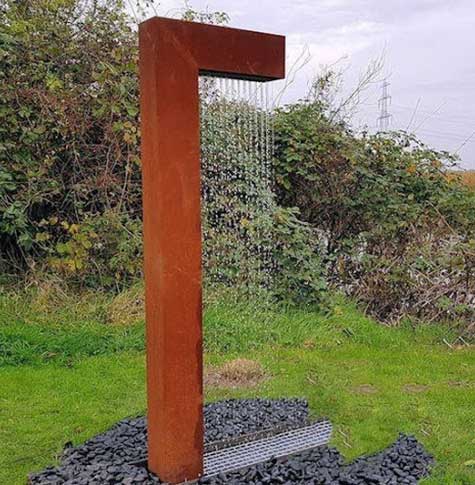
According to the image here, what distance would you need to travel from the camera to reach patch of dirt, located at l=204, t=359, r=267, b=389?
135 inches

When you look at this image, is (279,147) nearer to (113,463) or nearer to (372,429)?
(372,429)

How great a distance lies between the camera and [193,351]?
2.21m

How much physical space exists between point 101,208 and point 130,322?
3.57 ft

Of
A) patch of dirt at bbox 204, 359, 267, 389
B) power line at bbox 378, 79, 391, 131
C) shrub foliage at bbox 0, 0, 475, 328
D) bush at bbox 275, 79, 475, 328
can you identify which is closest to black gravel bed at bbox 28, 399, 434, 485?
patch of dirt at bbox 204, 359, 267, 389

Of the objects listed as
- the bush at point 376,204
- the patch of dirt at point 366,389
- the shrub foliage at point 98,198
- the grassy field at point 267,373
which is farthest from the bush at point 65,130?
the patch of dirt at point 366,389

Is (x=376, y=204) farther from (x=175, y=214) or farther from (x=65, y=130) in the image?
(x=175, y=214)

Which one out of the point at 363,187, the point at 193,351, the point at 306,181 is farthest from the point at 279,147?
the point at 193,351

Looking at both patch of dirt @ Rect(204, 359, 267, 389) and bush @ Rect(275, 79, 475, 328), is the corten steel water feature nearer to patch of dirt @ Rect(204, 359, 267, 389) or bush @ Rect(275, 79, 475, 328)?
patch of dirt @ Rect(204, 359, 267, 389)

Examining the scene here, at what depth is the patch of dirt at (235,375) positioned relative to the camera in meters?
3.43

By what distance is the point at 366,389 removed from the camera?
345 cm

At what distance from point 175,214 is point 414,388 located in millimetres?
2037

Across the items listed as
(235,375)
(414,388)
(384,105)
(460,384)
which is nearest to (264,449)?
(235,375)

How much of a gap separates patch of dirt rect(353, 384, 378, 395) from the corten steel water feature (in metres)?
1.39

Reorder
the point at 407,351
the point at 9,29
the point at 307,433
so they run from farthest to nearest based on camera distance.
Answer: the point at 9,29 → the point at 407,351 → the point at 307,433
